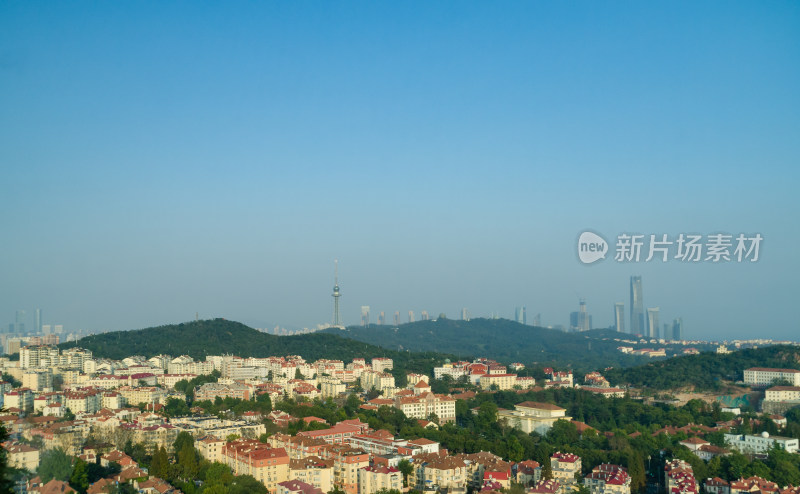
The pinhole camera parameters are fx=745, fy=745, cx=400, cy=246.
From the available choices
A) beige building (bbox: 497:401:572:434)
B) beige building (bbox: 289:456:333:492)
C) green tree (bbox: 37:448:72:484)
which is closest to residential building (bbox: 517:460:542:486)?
beige building (bbox: 289:456:333:492)

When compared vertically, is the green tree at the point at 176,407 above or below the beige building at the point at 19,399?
below

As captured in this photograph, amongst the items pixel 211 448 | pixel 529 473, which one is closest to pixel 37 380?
pixel 211 448

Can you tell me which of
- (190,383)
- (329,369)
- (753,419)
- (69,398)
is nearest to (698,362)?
(753,419)

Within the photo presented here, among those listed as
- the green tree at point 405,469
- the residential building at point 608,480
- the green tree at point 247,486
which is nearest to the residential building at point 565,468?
the residential building at point 608,480

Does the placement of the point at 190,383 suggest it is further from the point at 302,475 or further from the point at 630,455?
the point at 630,455

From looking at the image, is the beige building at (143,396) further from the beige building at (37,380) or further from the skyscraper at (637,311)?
the skyscraper at (637,311)

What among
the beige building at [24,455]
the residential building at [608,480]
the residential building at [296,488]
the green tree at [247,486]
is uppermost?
the beige building at [24,455]
